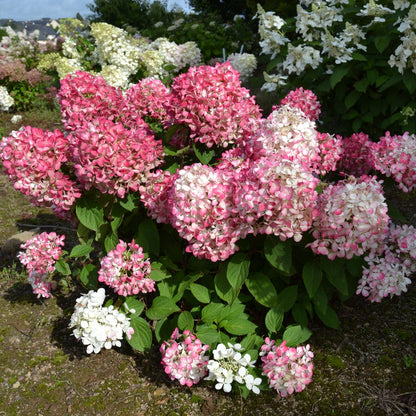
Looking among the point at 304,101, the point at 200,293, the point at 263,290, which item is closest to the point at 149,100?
the point at 304,101

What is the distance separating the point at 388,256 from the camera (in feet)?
7.19

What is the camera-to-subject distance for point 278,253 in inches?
72.0

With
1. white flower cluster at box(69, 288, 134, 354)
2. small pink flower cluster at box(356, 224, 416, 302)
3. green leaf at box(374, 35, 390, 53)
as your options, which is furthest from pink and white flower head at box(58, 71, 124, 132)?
green leaf at box(374, 35, 390, 53)

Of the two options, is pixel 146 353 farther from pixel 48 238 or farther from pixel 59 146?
pixel 59 146

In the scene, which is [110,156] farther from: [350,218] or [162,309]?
[350,218]

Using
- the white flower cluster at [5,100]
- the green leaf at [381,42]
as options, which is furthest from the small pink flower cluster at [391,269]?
the white flower cluster at [5,100]

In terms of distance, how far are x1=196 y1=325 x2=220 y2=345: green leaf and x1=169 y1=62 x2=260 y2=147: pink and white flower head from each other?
96 cm

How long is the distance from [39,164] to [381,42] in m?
2.98

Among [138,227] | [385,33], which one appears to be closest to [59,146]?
[138,227]

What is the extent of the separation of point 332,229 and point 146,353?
53.1 inches

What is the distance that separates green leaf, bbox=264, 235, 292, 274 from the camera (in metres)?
1.81

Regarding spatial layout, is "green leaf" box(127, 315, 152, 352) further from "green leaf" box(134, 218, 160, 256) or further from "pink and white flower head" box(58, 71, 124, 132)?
"pink and white flower head" box(58, 71, 124, 132)

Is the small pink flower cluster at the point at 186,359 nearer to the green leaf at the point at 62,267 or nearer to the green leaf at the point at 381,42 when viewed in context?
the green leaf at the point at 62,267

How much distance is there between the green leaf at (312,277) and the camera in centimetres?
196
